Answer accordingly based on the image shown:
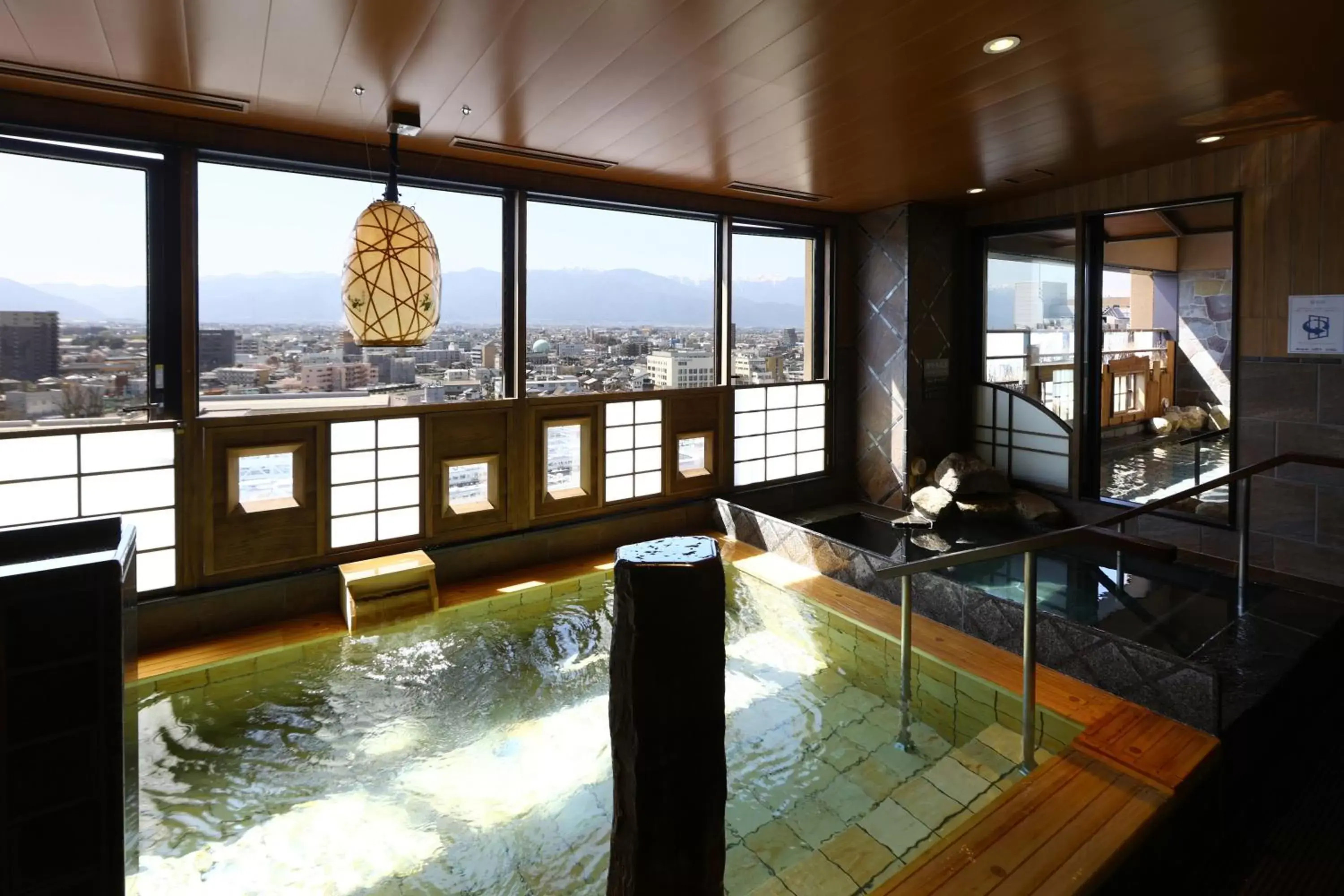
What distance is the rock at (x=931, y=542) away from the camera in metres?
4.98

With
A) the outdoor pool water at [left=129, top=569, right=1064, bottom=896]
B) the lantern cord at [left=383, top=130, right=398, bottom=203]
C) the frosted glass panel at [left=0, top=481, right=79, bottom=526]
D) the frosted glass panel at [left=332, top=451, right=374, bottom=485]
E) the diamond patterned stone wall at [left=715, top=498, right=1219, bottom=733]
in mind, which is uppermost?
the lantern cord at [left=383, top=130, right=398, bottom=203]

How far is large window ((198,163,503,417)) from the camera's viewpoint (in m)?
3.84

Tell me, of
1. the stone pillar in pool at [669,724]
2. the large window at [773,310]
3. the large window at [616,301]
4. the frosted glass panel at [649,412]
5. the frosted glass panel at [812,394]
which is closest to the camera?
the stone pillar in pool at [669,724]

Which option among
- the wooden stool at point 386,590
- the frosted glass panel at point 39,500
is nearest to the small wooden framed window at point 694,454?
the wooden stool at point 386,590

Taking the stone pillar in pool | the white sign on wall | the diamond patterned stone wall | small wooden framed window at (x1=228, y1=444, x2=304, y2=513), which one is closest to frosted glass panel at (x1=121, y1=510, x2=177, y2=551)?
small wooden framed window at (x1=228, y1=444, x2=304, y2=513)

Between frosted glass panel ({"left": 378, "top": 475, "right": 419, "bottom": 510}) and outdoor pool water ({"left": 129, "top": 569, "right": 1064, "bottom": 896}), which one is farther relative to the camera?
frosted glass panel ({"left": 378, "top": 475, "right": 419, "bottom": 510})

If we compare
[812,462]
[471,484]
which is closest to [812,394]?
[812,462]

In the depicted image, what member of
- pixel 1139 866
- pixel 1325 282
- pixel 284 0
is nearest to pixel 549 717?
pixel 1139 866

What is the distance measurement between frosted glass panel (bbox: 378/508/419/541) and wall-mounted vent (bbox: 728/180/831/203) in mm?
3025

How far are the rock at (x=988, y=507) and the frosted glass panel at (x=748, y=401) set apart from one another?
5.64 feet

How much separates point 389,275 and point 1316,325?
485cm

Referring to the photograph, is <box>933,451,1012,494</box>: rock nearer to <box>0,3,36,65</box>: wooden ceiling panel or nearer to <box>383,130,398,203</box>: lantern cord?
<box>383,130,398,203</box>: lantern cord

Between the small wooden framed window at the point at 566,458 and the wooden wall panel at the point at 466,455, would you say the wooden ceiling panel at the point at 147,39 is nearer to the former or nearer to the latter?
the wooden wall panel at the point at 466,455

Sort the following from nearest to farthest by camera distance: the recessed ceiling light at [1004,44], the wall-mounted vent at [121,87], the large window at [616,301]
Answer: the recessed ceiling light at [1004,44], the wall-mounted vent at [121,87], the large window at [616,301]
